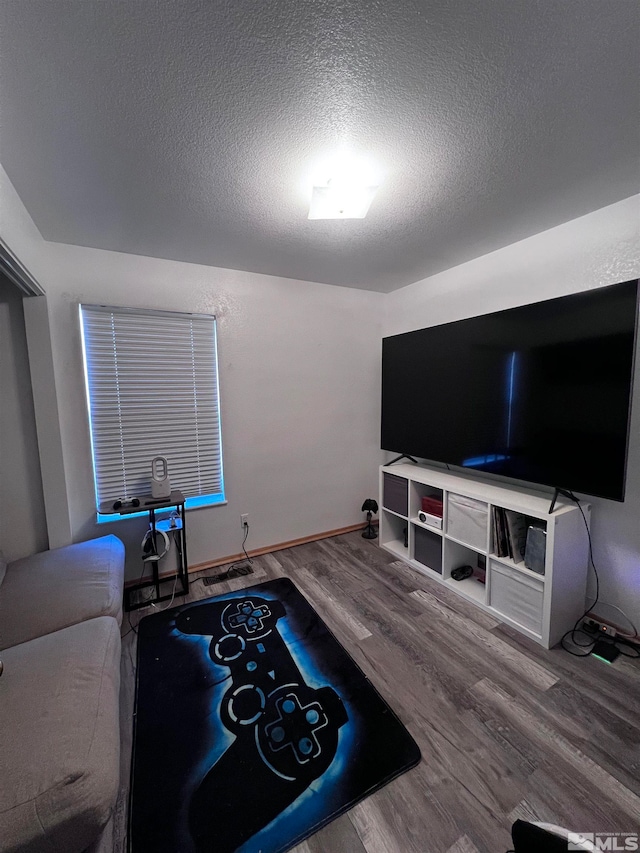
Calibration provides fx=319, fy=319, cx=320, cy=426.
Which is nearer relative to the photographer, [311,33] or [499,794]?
[311,33]

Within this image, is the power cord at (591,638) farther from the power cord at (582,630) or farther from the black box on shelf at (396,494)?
the black box on shelf at (396,494)

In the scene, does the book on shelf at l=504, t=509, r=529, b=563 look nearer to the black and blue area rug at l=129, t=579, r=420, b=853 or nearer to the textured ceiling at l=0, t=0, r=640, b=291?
the black and blue area rug at l=129, t=579, r=420, b=853

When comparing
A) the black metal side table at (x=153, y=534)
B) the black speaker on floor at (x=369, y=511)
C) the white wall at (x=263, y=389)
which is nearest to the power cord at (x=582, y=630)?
the black speaker on floor at (x=369, y=511)

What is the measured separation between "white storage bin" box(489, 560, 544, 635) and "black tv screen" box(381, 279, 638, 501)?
589 millimetres

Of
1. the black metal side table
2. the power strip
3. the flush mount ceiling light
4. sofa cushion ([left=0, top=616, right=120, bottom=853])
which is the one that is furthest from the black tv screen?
sofa cushion ([left=0, top=616, right=120, bottom=853])

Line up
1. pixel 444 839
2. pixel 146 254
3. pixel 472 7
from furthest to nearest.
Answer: pixel 146 254, pixel 444 839, pixel 472 7

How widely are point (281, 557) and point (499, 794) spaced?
6.51 ft

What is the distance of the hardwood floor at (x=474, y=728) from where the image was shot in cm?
108

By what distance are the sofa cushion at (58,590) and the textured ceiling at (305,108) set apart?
1971 mm

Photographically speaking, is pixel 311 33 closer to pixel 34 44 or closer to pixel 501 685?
pixel 34 44

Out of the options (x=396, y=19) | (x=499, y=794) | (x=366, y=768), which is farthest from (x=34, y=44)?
(x=499, y=794)

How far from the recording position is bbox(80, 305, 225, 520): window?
230 cm

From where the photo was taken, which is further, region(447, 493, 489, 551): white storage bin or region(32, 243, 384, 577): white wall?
region(32, 243, 384, 577): white wall

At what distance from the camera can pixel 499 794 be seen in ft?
3.78
